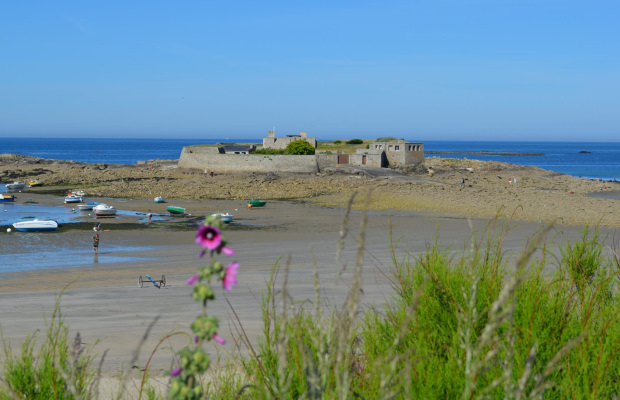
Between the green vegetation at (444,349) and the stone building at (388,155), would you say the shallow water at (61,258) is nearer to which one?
the green vegetation at (444,349)

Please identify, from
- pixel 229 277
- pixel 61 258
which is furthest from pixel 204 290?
pixel 61 258

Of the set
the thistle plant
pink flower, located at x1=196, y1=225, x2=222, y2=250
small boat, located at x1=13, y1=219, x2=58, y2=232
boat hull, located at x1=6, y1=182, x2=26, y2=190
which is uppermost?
pink flower, located at x1=196, y1=225, x2=222, y2=250

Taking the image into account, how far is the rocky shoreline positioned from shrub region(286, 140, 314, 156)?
442 cm

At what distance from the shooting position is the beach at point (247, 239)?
11227 millimetres

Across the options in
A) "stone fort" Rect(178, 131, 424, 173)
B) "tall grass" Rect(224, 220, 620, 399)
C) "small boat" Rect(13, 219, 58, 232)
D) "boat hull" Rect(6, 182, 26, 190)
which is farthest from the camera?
"stone fort" Rect(178, 131, 424, 173)

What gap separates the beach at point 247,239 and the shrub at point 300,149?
5048 mm

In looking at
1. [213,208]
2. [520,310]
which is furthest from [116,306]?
[213,208]

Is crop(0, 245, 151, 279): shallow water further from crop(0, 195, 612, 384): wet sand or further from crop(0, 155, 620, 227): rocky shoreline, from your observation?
crop(0, 155, 620, 227): rocky shoreline

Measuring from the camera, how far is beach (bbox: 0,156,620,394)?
11.2 metres

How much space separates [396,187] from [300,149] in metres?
14.5

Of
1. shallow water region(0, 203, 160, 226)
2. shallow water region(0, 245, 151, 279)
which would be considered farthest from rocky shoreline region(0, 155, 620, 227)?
shallow water region(0, 245, 151, 279)

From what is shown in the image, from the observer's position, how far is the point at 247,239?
25.4m

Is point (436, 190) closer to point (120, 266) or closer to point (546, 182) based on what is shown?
point (546, 182)

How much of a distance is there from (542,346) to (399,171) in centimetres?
5237
